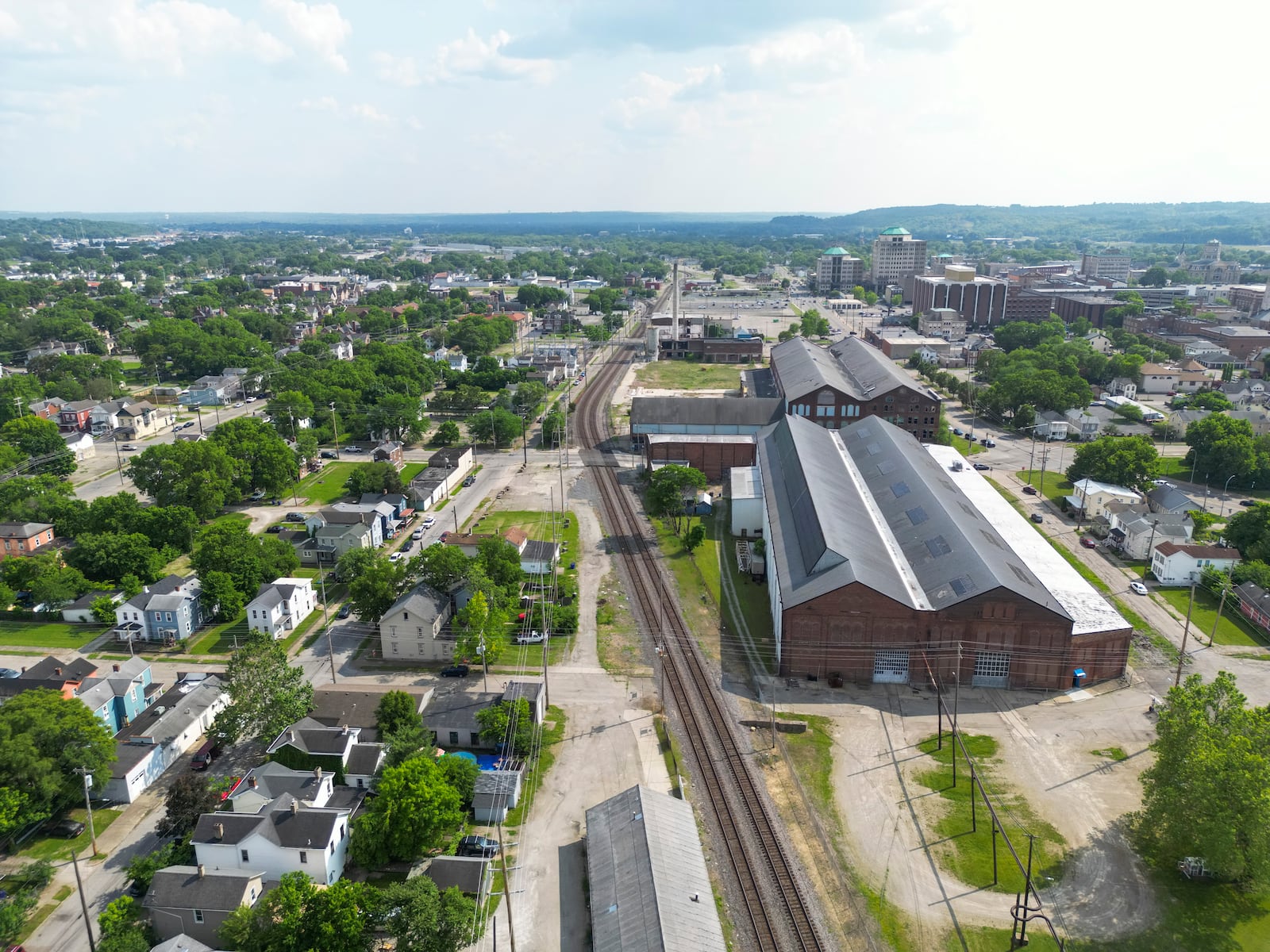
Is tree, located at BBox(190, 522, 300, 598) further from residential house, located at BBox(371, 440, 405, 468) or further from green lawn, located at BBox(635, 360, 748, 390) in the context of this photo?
green lawn, located at BBox(635, 360, 748, 390)

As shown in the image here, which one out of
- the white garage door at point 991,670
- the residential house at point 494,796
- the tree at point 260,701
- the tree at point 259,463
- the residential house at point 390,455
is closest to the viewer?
the residential house at point 494,796

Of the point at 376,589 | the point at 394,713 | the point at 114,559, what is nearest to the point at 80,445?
the point at 114,559

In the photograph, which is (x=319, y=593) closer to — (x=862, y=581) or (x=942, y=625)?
(x=862, y=581)

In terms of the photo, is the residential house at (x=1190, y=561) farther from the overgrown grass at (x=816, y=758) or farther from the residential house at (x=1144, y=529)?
the overgrown grass at (x=816, y=758)

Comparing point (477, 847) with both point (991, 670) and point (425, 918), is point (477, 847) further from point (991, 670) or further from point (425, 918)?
point (991, 670)

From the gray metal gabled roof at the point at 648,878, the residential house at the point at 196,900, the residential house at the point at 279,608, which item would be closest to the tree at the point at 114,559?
the residential house at the point at 279,608
